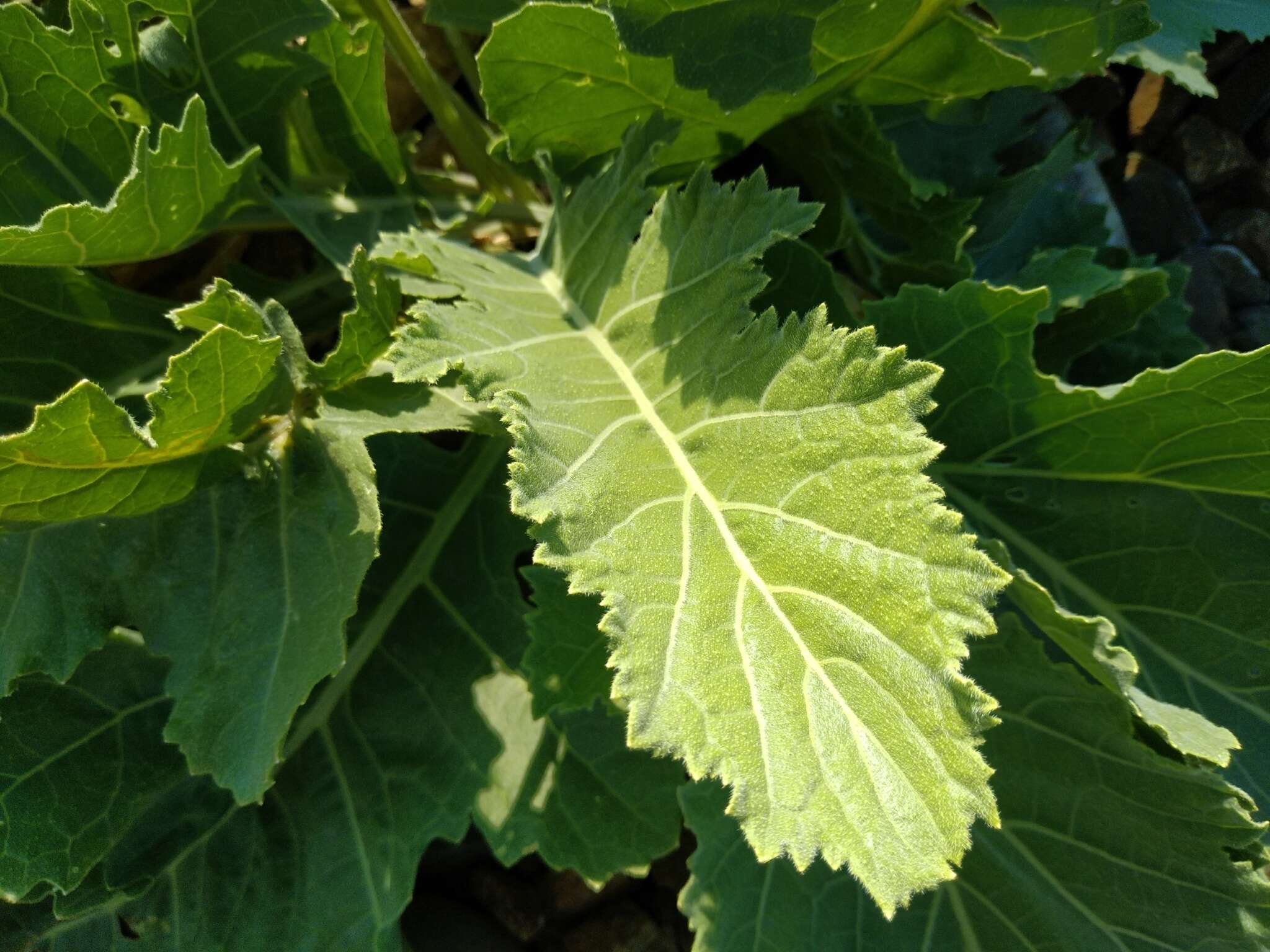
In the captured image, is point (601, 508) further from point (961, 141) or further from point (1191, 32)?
point (961, 141)

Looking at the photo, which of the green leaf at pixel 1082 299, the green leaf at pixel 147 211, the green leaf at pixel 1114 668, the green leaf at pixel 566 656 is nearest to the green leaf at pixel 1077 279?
the green leaf at pixel 1082 299

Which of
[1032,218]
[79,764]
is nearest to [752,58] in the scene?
[1032,218]

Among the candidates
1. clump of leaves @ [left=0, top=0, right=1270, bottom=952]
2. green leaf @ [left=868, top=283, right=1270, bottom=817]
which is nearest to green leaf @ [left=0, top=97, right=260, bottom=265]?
clump of leaves @ [left=0, top=0, right=1270, bottom=952]

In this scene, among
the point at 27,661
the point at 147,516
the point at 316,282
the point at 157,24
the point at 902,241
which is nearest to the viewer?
the point at 27,661

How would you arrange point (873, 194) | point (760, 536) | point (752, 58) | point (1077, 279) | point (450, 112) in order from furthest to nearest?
point (450, 112), point (873, 194), point (1077, 279), point (752, 58), point (760, 536)

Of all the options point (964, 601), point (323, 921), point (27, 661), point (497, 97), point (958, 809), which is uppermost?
point (497, 97)

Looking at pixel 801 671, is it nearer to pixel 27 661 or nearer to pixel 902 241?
pixel 27 661

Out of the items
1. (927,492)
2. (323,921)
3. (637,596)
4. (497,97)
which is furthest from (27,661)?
(927,492)
